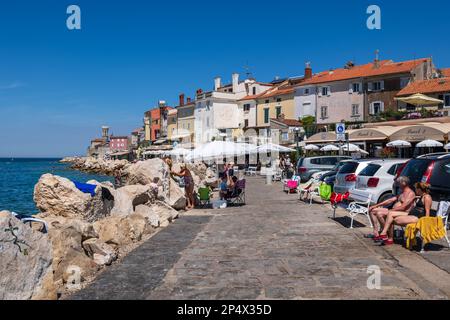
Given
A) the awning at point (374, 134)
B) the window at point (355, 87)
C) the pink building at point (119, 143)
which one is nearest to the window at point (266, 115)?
the window at point (355, 87)

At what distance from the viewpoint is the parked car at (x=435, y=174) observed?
1015 centimetres

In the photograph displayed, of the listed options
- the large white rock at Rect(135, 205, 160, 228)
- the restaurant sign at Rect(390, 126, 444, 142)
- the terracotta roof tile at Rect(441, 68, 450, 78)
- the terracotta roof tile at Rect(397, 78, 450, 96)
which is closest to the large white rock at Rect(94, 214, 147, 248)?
the large white rock at Rect(135, 205, 160, 228)

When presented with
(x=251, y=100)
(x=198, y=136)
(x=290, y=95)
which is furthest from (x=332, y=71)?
(x=198, y=136)

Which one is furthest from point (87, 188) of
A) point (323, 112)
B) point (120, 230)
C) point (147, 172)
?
point (323, 112)

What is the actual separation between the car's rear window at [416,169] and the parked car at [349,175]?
7.70 ft

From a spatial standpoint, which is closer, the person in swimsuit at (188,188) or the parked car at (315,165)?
the person in swimsuit at (188,188)

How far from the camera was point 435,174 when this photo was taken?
10.4 m

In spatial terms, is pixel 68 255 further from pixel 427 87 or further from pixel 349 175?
pixel 427 87

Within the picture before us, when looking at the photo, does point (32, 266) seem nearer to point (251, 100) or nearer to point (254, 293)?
point (254, 293)

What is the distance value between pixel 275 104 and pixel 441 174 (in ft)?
171

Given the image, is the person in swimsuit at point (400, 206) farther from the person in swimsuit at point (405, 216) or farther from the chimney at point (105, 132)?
the chimney at point (105, 132)
